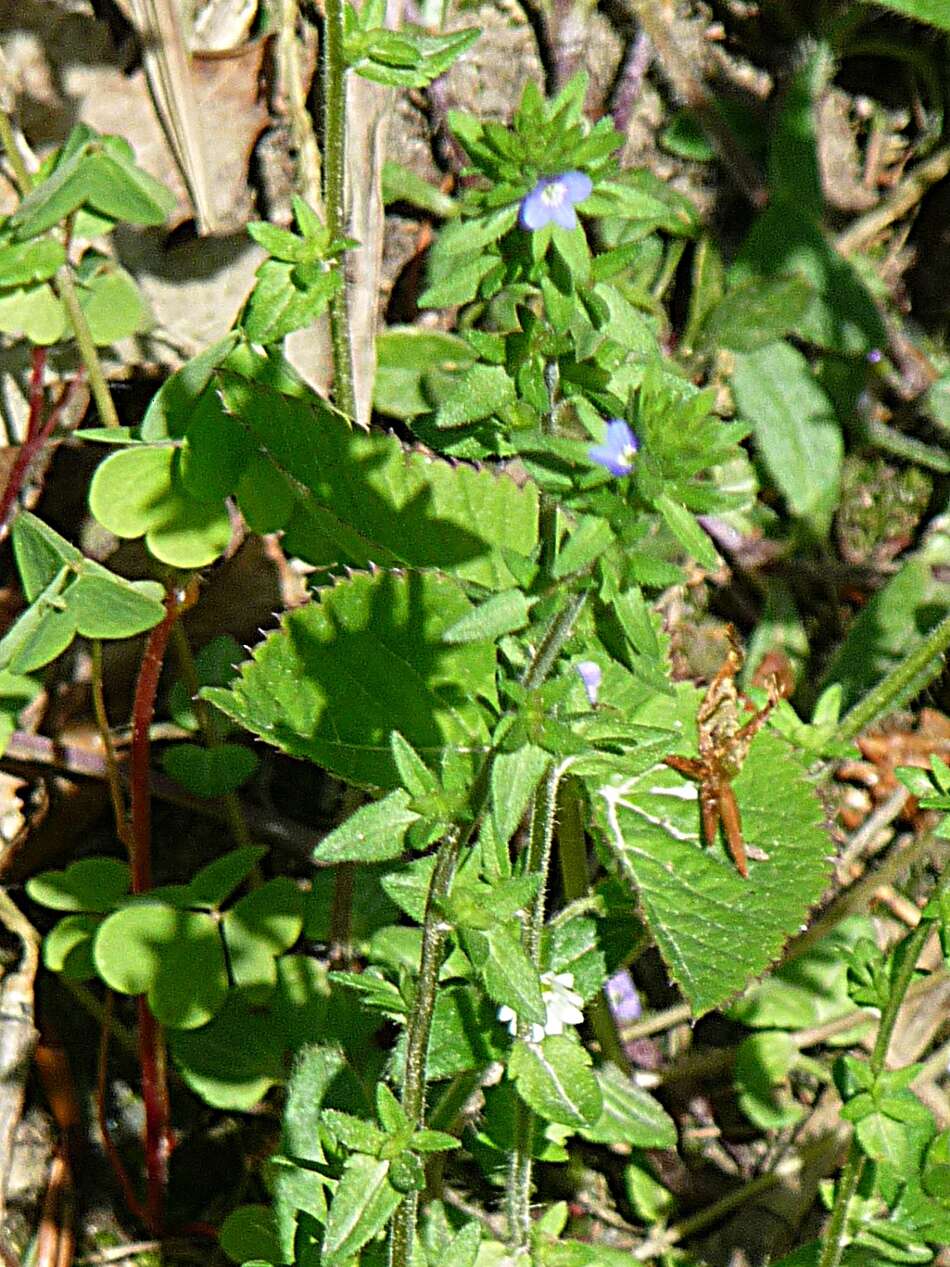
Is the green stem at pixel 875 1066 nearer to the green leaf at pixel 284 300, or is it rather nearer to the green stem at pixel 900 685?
the green stem at pixel 900 685

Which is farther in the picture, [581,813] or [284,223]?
[284,223]

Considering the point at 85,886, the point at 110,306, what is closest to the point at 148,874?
the point at 85,886

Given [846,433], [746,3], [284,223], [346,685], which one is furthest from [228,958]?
[746,3]

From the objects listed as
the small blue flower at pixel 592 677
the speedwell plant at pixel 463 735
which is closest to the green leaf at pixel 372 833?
the speedwell plant at pixel 463 735

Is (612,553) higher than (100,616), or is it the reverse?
(612,553)

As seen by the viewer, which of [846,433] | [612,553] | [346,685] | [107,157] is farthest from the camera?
[846,433]

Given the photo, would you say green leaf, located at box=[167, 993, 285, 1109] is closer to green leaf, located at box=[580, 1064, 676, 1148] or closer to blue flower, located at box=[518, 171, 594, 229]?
green leaf, located at box=[580, 1064, 676, 1148]

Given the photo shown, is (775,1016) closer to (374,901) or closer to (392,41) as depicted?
(374,901)
